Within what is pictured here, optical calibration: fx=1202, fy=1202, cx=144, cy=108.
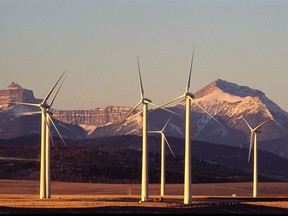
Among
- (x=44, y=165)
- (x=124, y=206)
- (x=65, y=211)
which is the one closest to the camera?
(x=65, y=211)

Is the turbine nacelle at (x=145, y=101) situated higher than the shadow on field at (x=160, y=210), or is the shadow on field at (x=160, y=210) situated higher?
the turbine nacelle at (x=145, y=101)

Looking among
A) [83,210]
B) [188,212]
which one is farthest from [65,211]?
[188,212]

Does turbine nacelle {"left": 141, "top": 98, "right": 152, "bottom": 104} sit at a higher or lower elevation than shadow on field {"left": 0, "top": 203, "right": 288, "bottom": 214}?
higher

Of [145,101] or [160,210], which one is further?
[145,101]

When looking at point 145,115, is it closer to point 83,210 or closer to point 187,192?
point 187,192

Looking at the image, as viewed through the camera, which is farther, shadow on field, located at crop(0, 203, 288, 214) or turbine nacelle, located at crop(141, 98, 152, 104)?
turbine nacelle, located at crop(141, 98, 152, 104)

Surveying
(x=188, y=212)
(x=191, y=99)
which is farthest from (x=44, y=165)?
(x=188, y=212)

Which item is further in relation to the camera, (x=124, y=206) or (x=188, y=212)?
(x=124, y=206)

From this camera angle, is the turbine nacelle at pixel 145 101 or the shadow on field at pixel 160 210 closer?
the shadow on field at pixel 160 210

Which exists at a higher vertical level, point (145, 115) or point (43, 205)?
point (145, 115)

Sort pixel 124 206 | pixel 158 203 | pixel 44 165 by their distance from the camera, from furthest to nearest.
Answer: pixel 44 165 → pixel 158 203 → pixel 124 206
